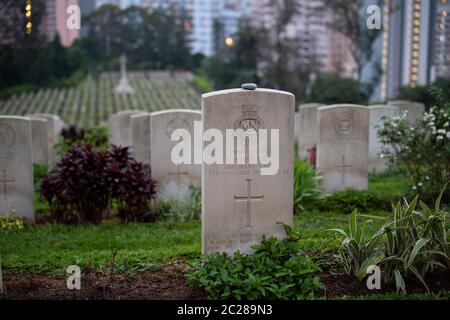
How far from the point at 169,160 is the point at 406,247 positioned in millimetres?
4653

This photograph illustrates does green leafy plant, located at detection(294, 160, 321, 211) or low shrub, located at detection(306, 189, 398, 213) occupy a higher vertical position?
green leafy plant, located at detection(294, 160, 321, 211)

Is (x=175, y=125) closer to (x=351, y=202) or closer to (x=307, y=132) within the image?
(x=351, y=202)

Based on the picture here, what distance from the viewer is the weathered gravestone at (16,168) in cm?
812

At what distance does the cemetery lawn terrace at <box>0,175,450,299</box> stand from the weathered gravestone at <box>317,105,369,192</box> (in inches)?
51.1

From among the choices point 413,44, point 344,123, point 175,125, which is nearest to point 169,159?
point 175,125

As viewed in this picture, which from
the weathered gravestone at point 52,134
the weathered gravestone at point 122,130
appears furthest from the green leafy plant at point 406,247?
the weathered gravestone at point 52,134

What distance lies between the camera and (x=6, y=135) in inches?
319

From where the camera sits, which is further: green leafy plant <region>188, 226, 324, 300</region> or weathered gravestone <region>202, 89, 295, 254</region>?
weathered gravestone <region>202, 89, 295, 254</region>

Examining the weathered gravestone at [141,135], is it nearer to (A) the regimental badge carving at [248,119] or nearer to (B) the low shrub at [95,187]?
(B) the low shrub at [95,187]

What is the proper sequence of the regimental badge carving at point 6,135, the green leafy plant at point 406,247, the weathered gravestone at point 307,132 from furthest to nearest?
the weathered gravestone at point 307,132 < the regimental badge carving at point 6,135 < the green leafy plant at point 406,247

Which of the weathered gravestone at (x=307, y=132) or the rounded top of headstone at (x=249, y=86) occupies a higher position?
the rounded top of headstone at (x=249, y=86)

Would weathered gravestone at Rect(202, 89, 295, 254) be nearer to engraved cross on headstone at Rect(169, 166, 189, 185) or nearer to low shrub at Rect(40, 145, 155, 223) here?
low shrub at Rect(40, 145, 155, 223)

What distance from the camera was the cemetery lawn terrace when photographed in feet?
17.9

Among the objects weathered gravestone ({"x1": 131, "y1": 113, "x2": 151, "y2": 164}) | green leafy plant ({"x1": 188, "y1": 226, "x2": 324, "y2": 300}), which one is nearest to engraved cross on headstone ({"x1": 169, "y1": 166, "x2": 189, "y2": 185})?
weathered gravestone ({"x1": 131, "y1": 113, "x2": 151, "y2": 164})
